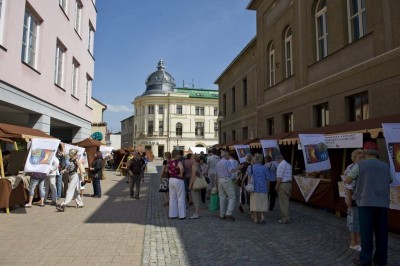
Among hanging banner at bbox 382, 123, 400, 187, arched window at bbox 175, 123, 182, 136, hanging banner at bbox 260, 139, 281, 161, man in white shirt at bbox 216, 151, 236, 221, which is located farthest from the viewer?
arched window at bbox 175, 123, 182, 136

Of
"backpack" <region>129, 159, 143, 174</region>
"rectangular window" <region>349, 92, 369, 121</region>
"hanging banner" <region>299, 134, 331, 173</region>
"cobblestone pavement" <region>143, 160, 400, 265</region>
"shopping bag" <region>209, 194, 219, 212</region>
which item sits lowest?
"cobblestone pavement" <region>143, 160, 400, 265</region>

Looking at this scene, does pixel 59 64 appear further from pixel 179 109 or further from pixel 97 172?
pixel 179 109

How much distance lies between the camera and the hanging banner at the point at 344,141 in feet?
27.8

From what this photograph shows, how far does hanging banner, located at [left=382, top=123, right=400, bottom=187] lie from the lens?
6207 mm

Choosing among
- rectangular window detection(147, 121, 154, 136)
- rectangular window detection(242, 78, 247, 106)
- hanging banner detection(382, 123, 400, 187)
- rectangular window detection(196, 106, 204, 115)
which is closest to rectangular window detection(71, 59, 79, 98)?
rectangular window detection(242, 78, 247, 106)

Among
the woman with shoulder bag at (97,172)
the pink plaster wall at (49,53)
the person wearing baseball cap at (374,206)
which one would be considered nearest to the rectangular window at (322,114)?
the person wearing baseball cap at (374,206)

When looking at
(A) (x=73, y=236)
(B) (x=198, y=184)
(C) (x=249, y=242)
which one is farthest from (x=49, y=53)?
(C) (x=249, y=242)

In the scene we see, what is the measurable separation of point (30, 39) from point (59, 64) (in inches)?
138

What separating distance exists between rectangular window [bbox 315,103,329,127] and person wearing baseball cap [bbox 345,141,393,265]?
8.60m

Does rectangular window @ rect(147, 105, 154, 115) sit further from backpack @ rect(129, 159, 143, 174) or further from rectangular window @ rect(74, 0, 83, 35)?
backpack @ rect(129, 159, 143, 174)

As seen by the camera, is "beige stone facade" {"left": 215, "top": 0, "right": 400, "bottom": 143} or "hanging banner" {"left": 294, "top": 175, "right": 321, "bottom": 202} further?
"hanging banner" {"left": 294, "top": 175, "right": 321, "bottom": 202}

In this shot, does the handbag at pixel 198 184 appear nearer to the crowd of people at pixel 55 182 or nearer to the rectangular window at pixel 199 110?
the crowd of people at pixel 55 182

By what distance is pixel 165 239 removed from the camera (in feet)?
22.8

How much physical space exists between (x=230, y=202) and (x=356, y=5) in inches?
316
